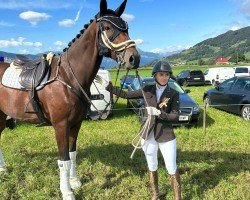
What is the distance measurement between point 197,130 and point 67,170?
6597mm

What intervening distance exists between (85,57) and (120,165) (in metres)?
3.10

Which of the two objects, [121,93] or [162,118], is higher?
[121,93]

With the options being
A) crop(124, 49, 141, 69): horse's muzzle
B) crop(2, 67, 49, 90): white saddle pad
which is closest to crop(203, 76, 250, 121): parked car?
crop(2, 67, 49, 90): white saddle pad

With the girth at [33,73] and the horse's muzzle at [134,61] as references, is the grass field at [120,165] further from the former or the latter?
the horse's muzzle at [134,61]

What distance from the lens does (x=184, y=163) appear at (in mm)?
7234

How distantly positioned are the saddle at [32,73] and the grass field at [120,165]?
75.2 inches

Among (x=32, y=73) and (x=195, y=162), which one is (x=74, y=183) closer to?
(x=32, y=73)

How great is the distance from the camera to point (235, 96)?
561 inches

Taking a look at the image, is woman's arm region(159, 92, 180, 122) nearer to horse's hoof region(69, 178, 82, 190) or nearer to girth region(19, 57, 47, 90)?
girth region(19, 57, 47, 90)

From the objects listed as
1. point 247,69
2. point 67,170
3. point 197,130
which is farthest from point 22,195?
point 247,69

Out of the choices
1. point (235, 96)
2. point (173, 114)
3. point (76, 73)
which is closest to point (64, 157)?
point (76, 73)

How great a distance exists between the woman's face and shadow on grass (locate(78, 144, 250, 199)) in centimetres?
203

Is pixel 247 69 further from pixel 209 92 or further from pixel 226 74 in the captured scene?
pixel 209 92

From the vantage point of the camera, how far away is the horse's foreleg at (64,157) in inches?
201
